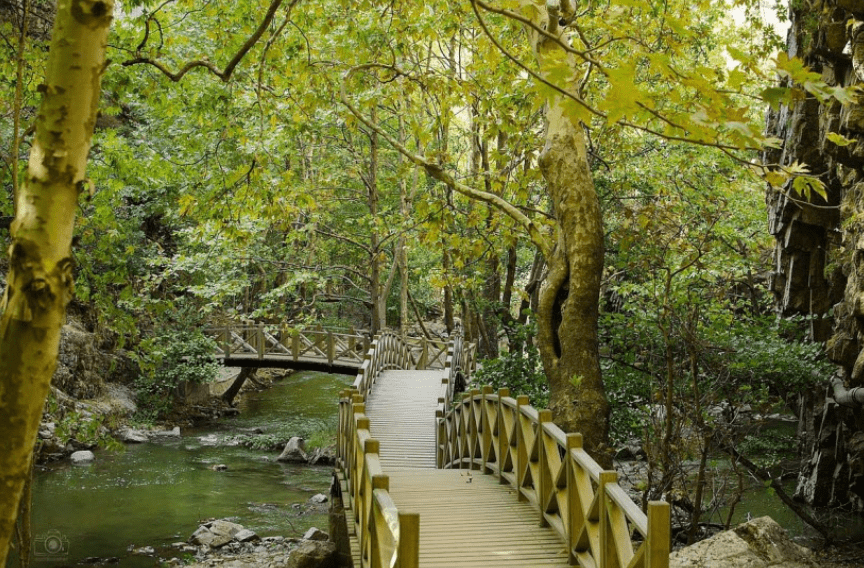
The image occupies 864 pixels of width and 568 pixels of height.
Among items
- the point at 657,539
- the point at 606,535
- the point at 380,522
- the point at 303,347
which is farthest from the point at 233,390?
the point at 657,539

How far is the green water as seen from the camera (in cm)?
1316

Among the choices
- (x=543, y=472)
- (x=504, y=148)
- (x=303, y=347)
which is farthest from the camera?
(x=303, y=347)

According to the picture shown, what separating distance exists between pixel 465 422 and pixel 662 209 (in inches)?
169

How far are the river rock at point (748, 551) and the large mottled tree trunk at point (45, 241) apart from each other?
5.89 metres

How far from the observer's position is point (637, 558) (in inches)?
181

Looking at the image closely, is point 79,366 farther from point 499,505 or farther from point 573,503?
point 573,503

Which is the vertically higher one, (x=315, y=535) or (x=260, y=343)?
(x=260, y=343)

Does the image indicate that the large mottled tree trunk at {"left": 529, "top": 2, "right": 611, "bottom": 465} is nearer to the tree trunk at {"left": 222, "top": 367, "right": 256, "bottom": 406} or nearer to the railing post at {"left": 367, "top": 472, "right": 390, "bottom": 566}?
the railing post at {"left": 367, "top": 472, "right": 390, "bottom": 566}

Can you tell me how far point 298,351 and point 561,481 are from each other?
62.0 ft

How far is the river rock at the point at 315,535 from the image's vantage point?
13781 mm

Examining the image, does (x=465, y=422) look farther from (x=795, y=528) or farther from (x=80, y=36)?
(x=80, y=36)

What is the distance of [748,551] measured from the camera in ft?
23.8

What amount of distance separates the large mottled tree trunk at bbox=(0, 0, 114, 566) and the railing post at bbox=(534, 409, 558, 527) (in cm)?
473

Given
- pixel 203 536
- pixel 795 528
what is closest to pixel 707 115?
pixel 795 528
